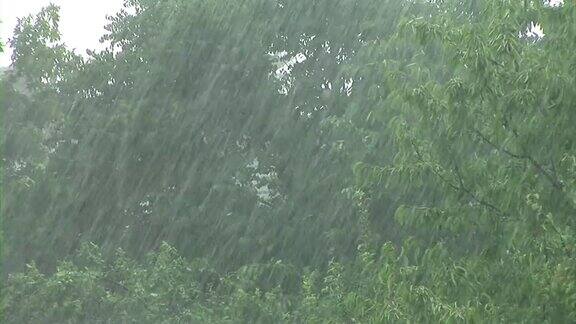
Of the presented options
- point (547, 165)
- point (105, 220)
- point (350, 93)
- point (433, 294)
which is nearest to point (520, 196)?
point (547, 165)

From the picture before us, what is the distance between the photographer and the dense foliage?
20.0 ft

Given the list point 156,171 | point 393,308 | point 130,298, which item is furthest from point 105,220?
point 393,308

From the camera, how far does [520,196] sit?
5.88 m

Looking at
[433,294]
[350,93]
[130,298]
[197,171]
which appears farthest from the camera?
[197,171]

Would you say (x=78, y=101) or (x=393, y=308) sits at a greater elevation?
(x=78, y=101)

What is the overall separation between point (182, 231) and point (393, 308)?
703cm

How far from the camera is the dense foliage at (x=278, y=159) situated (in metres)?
6.08

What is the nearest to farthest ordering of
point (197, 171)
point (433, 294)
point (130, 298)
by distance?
point (433, 294)
point (130, 298)
point (197, 171)

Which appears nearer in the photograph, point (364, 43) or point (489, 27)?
point (489, 27)

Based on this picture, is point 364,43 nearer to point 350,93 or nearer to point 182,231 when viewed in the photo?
point 350,93

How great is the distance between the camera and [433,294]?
579 cm

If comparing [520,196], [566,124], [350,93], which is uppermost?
[350,93]

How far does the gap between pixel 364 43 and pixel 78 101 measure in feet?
13.5

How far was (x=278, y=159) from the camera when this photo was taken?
12.7 metres
